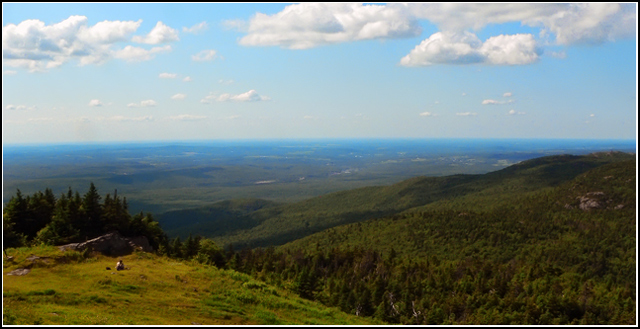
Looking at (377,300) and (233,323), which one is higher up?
(233,323)

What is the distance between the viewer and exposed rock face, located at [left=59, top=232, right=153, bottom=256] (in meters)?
32.8

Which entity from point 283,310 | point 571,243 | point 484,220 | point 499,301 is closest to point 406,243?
point 484,220

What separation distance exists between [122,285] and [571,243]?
309ft

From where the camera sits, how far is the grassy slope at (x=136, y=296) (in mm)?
19828

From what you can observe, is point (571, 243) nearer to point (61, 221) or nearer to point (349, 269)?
point (349, 269)

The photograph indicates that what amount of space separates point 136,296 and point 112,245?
12787mm

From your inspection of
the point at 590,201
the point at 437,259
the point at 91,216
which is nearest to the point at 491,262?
the point at 437,259

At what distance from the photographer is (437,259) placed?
70125 mm

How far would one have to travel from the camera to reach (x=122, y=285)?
2548 centimetres

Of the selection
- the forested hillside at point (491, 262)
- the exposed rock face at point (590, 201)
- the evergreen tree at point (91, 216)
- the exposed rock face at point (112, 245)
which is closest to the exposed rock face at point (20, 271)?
the exposed rock face at point (112, 245)

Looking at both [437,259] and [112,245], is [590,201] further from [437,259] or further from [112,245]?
[112,245]

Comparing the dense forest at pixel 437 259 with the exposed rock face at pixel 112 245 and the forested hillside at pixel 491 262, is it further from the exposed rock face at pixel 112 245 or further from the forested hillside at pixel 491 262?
the exposed rock face at pixel 112 245

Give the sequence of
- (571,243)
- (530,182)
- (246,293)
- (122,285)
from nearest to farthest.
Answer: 1. (122,285)
2. (246,293)
3. (571,243)
4. (530,182)

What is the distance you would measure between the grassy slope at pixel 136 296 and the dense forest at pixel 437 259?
6.51 m
